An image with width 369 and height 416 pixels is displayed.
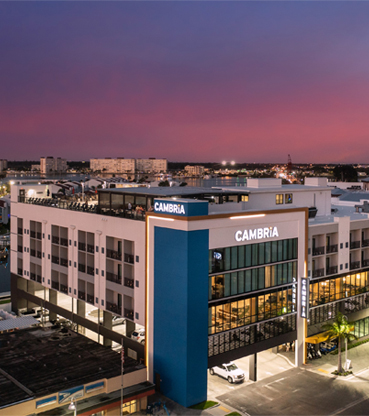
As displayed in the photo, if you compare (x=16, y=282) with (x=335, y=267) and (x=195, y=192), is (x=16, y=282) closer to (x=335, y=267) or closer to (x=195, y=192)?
(x=195, y=192)

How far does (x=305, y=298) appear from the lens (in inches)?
1799

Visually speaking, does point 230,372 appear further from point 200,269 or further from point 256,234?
point 256,234

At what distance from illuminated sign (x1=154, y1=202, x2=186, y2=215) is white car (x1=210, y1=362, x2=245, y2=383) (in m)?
15.4

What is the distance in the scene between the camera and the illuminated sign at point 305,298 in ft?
149

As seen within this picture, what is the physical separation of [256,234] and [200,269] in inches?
279

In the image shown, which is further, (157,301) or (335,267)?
(335,267)

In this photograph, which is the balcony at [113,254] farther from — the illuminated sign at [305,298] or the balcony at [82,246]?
the illuminated sign at [305,298]

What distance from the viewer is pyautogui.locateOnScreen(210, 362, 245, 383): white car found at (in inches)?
1669

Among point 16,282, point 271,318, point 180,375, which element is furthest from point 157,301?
point 16,282

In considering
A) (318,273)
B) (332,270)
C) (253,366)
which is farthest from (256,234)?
(332,270)

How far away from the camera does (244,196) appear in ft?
169

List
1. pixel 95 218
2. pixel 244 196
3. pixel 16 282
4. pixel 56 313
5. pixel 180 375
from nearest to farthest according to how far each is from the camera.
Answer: pixel 180 375 < pixel 95 218 < pixel 244 196 < pixel 56 313 < pixel 16 282

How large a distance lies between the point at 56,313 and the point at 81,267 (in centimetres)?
973

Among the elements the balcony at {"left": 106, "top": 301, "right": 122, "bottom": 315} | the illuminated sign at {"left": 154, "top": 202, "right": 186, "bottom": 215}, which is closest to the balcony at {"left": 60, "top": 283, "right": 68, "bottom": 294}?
the balcony at {"left": 106, "top": 301, "right": 122, "bottom": 315}
